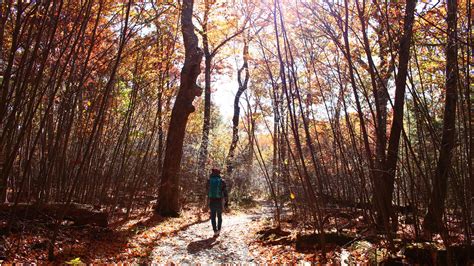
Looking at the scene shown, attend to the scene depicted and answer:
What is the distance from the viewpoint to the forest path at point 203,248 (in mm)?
4848

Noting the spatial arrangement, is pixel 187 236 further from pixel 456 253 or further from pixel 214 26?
pixel 214 26

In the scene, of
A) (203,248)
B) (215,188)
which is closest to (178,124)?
(215,188)

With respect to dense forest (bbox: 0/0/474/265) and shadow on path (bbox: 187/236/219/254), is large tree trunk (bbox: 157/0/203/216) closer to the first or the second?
dense forest (bbox: 0/0/474/265)

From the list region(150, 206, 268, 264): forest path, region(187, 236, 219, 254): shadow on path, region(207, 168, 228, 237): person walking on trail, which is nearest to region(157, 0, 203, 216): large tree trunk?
region(150, 206, 268, 264): forest path

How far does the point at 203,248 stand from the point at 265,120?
2.27 meters

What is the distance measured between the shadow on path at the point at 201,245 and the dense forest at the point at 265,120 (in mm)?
588

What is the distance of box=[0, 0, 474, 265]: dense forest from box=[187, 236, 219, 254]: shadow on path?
1.93 feet

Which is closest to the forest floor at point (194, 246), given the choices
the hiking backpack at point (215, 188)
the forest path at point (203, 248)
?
the forest path at point (203, 248)

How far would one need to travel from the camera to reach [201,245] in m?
5.80

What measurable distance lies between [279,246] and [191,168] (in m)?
7.84

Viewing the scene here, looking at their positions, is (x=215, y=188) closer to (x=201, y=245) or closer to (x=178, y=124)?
(x=201, y=245)

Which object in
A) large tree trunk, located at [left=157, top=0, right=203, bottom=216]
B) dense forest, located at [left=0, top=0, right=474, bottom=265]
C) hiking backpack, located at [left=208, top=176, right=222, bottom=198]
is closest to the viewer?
dense forest, located at [left=0, top=0, right=474, bottom=265]

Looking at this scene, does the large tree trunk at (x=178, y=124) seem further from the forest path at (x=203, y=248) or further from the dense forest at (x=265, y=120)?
the forest path at (x=203, y=248)

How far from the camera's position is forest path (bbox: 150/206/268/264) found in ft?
15.9
